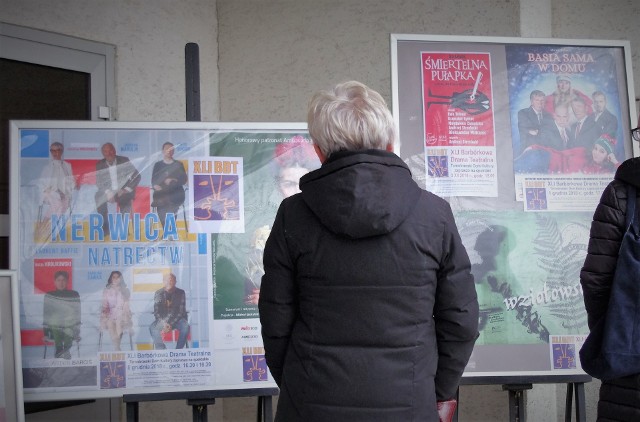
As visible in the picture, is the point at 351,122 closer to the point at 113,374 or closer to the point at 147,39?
the point at 113,374

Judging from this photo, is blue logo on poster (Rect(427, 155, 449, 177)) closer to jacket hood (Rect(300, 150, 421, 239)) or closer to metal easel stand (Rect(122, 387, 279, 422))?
metal easel stand (Rect(122, 387, 279, 422))

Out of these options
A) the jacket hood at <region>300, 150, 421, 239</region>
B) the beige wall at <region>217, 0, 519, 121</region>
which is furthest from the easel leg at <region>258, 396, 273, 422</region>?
the beige wall at <region>217, 0, 519, 121</region>

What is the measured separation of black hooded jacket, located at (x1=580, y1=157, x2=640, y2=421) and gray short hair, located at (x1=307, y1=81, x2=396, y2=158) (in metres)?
0.77

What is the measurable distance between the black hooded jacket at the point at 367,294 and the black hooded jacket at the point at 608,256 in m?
0.58

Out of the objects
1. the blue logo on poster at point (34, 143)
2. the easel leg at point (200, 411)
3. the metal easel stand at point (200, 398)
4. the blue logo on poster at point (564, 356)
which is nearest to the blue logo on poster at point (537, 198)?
the blue logo on poster at point (564, 356)

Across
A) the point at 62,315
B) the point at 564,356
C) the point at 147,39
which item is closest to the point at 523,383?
the point at 564,356

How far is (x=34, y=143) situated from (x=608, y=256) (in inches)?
85.0

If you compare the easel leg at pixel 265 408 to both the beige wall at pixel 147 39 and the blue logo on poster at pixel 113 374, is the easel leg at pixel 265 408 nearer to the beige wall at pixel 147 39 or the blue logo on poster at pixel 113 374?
the blue logo on poster at pixel 113 374

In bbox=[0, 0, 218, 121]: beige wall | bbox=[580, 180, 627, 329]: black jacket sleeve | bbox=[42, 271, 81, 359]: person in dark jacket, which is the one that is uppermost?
bbox=[0, 0, 218, 121]: beige wall

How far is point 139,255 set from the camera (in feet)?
9.36

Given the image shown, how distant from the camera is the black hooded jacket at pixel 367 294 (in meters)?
1.55

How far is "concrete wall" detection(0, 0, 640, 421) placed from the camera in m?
4.07

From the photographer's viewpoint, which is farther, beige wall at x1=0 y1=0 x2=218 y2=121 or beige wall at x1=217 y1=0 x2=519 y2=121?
beige wall at x1=217 y1=0 x2=519 y2=121

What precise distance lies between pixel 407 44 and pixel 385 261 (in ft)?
5.33
